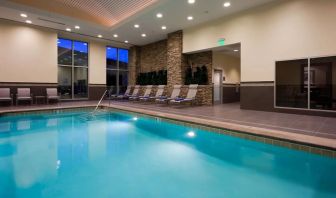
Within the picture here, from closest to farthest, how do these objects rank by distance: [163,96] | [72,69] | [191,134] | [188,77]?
[191,134], [188,77], [163,96], [72,69]

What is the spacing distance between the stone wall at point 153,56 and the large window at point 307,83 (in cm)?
632

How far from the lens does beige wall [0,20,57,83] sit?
8484mm

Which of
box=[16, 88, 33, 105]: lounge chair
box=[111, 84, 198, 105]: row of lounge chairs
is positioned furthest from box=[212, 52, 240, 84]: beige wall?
box=[16, 88, 33, 105]: lounge chair

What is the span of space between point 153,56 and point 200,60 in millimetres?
3511

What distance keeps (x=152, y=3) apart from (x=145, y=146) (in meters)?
5.02

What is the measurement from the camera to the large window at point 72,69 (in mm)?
10875

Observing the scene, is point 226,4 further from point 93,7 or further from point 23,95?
point 23,95

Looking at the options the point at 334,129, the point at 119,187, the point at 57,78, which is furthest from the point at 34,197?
the point at 57,78

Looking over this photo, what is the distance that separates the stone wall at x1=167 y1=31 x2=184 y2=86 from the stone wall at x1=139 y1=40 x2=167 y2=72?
136 cm

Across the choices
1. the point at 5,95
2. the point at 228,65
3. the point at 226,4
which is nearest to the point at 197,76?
the point at 228,65

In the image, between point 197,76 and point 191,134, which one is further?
point 197,76

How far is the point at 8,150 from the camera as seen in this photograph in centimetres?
353

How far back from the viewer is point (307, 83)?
584 centimetres

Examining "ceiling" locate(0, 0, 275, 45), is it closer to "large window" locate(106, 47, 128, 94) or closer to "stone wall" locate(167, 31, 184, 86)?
"stone wall" locate(167, 31, 184, 86)
